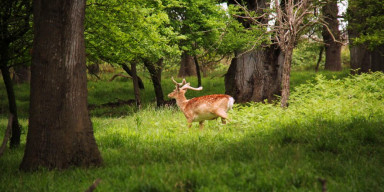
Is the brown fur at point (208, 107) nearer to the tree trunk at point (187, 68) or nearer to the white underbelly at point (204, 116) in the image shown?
the white underbelly at point (204, 116)

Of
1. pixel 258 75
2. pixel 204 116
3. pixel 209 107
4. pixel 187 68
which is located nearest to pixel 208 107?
pixel 209 107

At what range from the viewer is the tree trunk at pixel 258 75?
13648mm

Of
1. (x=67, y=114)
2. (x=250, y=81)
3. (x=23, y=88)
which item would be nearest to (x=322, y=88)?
(x=250, y=81)

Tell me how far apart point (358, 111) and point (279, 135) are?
231cm

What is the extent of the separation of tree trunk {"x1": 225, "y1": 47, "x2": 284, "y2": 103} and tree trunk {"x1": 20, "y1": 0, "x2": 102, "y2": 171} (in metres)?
9.07

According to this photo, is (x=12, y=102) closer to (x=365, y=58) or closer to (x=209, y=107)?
(x=209, y=107)

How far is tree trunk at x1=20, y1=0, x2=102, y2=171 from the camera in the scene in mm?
5172

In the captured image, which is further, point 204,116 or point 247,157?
point 204,116

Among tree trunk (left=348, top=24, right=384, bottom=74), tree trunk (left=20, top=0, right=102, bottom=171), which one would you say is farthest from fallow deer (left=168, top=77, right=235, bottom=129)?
tree trunk (left=348, top=24, right=384, bottom=74)

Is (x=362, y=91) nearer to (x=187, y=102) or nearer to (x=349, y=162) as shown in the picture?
(x=187, y=102)

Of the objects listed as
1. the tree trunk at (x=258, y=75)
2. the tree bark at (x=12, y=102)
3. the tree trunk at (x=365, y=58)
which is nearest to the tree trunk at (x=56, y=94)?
the tree bark at (x=12, y=102)

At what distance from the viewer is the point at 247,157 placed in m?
5.32

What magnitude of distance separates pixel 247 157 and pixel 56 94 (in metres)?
2.89

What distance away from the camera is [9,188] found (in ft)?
14.8
